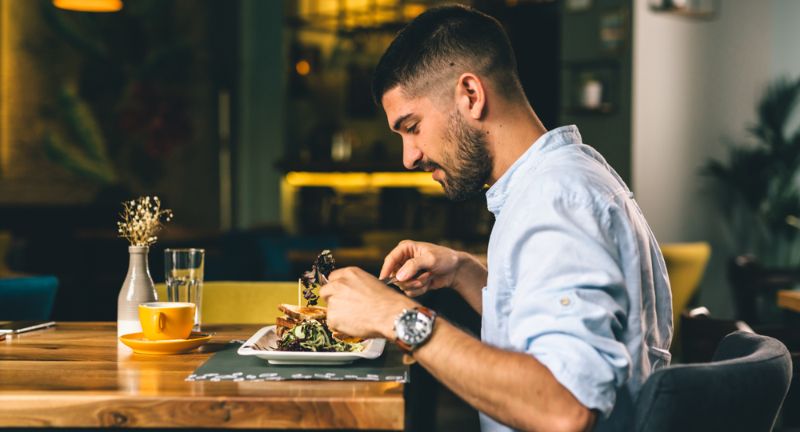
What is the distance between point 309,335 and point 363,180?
7842 millimetres

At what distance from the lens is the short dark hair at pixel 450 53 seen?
5.28 ft

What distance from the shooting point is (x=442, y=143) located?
5.38 ft

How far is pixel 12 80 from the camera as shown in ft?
27.2

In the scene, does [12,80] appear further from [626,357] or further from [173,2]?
[626,357]

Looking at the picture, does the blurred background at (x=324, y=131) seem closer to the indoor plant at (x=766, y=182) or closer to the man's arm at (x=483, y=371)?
the indoor plant at (x=766, y=182)

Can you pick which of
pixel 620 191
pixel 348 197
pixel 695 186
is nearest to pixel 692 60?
pixel 695 186

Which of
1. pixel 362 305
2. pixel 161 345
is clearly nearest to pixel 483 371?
pixel 362 305

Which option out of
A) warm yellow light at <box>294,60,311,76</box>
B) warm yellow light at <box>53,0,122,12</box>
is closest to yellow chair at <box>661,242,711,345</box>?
warm yellow light at <box>53,0,122,12</box>

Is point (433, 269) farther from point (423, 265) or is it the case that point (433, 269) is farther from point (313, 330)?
point (313, 330)

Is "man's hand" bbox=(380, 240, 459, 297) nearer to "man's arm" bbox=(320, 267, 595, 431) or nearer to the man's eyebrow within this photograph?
the man's eyebrow

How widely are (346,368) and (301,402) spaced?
26cm

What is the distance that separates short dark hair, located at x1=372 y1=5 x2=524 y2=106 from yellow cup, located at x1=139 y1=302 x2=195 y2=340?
0.63 meters

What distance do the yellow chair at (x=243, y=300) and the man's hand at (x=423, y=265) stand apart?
0.74 m

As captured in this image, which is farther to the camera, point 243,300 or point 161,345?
point 243,300
